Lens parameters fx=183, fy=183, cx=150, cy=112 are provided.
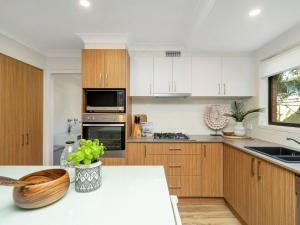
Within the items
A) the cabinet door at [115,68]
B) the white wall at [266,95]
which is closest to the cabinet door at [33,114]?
the cabinet door at [115,68]

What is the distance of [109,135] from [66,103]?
2821 millimetres

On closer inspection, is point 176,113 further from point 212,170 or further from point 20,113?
point 20,113

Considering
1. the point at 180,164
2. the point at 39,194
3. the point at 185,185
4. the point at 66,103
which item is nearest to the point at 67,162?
the point at 39,194

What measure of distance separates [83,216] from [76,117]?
4426mm

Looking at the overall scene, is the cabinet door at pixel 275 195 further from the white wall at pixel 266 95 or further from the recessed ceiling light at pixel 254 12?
the recessed ceiling light at pixel 254 12

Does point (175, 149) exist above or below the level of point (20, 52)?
below

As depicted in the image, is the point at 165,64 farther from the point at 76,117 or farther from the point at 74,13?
the point at 76,117

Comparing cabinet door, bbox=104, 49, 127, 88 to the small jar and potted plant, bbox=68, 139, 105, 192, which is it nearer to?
the small jar

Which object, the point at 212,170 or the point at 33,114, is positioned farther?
the point at 33,114

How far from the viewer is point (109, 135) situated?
261 cm

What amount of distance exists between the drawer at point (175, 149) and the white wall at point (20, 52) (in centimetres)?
237

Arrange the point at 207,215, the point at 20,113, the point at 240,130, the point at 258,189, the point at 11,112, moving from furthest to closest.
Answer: the point at 240,130 → the point at 20,113 → the point at 11,112 → the point at 207,215 → the point at 258,189

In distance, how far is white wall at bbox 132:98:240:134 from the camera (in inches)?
128

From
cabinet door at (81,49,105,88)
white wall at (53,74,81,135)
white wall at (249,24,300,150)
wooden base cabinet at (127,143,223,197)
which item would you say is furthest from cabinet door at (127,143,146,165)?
white wall at (53,74,81,135)
